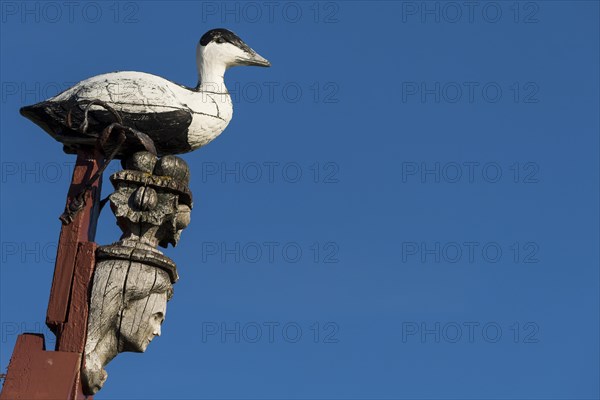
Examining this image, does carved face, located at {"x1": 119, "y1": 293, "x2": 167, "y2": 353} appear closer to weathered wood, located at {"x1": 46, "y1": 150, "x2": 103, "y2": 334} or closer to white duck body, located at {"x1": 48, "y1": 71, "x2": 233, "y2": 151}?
weathered wood, located at {"x1": 46, "y1": 150, "x2": 103, "y2": 334}

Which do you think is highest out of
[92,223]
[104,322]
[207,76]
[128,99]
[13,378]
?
[207,76]

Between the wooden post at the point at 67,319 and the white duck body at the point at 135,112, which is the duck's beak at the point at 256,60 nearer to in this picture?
the white duck body at the point at 135,112

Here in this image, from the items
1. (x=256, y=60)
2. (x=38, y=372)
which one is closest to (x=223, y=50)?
(x=256, y=60)

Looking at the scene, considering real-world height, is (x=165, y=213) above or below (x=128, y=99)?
below

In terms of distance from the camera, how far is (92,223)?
539 centimetres

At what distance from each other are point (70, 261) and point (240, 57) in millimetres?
2472

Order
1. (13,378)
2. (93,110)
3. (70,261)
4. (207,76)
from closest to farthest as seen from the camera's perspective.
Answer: (13,378)
(70,261)
(93,110)
(207,76)

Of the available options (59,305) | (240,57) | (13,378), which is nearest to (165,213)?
(59,305)

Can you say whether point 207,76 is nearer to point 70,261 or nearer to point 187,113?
point 187,113

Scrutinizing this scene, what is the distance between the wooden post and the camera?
4828 mm

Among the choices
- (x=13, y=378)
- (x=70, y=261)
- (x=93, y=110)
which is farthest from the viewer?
(x=93, y=110)

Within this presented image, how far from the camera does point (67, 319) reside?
5051 mm

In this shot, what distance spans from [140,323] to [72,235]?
0.56 metres

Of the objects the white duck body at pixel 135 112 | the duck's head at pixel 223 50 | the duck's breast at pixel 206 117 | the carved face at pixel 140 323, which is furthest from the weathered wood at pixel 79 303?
the duck's head at pixel 223 50
